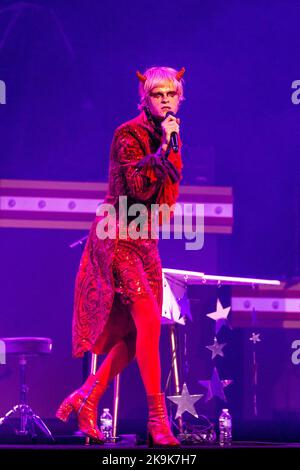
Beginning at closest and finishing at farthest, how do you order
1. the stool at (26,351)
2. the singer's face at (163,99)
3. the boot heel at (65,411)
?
the singer's face at (163,99), the boot heel at (65,411), the stool at (26,351)

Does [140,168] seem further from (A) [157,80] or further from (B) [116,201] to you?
(A) [157,80]

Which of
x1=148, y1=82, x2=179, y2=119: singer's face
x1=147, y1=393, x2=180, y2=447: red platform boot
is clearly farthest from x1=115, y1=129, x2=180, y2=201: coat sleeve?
x1=147, y1=393, x2=180, y2=447: red platform boot

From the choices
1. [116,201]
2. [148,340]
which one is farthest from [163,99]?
[148,340]

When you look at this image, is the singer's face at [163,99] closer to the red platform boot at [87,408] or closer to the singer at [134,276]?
the singer at [134,276]

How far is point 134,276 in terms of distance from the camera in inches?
169

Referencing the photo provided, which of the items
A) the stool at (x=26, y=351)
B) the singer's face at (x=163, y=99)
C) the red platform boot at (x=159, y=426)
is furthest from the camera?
the stool at (x=26, y=351)

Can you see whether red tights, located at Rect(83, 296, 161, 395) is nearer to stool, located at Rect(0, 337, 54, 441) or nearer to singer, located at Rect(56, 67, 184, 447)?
singer, located at Rect(56, 67, 184, 447)

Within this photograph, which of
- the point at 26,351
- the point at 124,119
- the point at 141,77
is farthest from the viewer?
the point at 124,119

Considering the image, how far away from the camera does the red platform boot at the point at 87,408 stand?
443 centimetres

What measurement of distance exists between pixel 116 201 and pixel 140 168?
10.4 inches

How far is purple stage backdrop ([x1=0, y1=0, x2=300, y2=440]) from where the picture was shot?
7.86 m

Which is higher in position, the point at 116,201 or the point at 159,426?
the point at 116,201

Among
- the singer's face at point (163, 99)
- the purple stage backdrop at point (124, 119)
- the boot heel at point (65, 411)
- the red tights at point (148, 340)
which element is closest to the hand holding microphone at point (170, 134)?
the singer's face at point (163, 99)
